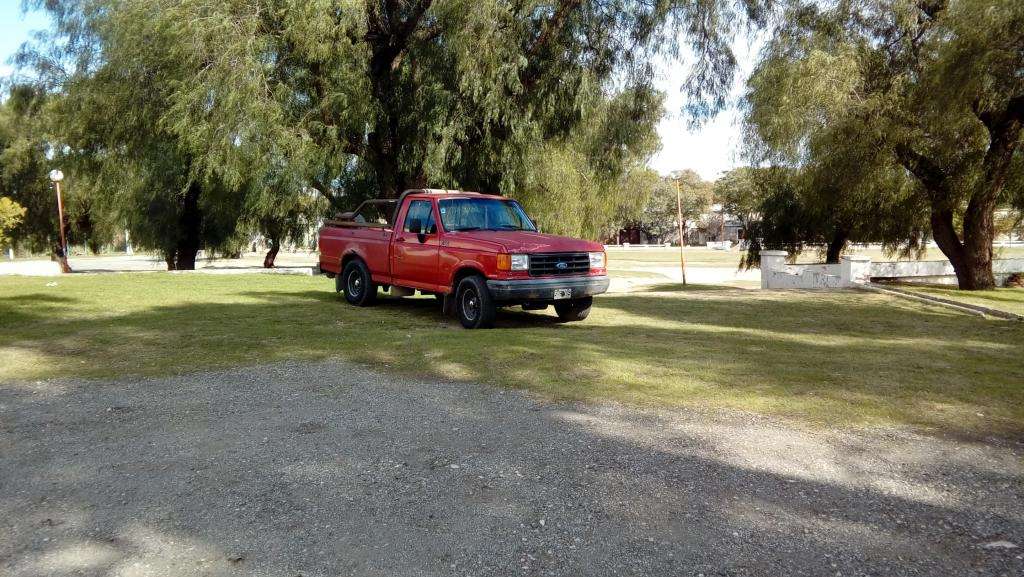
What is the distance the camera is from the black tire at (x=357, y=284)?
13.1 metres

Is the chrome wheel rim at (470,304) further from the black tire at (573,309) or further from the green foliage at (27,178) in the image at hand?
the green foliage at (27,178)

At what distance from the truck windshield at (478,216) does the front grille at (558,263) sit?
3.81 feet

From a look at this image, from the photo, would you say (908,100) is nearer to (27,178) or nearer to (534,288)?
(534,288)

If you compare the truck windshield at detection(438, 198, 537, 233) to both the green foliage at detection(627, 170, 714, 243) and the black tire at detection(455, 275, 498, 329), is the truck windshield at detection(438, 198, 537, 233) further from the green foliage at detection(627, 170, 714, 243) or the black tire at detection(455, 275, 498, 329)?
the green foliage at detection(627, 170, 714, 243)

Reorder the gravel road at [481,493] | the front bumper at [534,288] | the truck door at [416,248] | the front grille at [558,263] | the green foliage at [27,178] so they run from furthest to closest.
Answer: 1. the green foliage at [27,178]
2. the truck door at [416,248]
3. the front grille at [558,263]
4. the front bumper at [534,288]
5. the gravel road at [481,493]

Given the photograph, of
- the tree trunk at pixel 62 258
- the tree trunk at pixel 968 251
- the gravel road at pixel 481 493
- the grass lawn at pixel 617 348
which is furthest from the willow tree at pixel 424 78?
the tree trunk at pixel 62 258

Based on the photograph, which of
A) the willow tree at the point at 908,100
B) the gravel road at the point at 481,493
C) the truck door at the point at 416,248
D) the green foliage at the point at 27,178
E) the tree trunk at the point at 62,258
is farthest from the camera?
the green foliage at the point at 27,178

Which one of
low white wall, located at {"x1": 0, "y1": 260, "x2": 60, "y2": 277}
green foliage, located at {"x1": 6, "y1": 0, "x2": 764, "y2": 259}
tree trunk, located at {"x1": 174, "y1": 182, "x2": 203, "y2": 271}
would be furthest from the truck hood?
tree trunk, located at {"x1": 174, "y1": 182, "x2": 203, "y2": 271}

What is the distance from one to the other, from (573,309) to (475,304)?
180 cm

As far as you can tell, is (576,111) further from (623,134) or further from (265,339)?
(265,339)

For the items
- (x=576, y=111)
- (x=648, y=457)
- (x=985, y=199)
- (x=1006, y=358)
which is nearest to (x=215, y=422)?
(x=648, y=457)

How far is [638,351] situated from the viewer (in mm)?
8891

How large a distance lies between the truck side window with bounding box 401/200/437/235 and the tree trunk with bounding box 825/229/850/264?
20326 millimetres

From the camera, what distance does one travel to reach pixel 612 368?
774 centimetres
